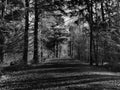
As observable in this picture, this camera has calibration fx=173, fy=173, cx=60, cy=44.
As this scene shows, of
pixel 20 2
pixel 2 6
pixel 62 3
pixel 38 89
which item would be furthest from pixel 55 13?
pixel 38 89

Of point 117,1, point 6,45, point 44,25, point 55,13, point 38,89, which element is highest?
point 117,1

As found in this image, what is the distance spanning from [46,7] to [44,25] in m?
3.98

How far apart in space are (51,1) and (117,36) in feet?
32.4

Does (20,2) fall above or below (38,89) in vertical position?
above

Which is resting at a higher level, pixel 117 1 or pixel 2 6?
pixel 117 1

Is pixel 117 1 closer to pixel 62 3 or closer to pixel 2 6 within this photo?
pixel 62 3

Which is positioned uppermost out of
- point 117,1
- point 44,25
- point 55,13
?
point 117,1

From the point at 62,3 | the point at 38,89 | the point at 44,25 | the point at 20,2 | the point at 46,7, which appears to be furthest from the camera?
the point at 44,25

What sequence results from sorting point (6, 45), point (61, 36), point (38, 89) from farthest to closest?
point (61, 36)
point (6, 45)
point (38, 89)

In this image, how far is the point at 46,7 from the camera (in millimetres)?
22391

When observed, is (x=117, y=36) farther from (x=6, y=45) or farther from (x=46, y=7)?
(x=6, y=45)

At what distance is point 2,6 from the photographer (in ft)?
44.7

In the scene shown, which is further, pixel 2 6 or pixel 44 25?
pixel 44 25

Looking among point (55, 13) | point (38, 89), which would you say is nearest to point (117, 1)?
point (55, 13)
